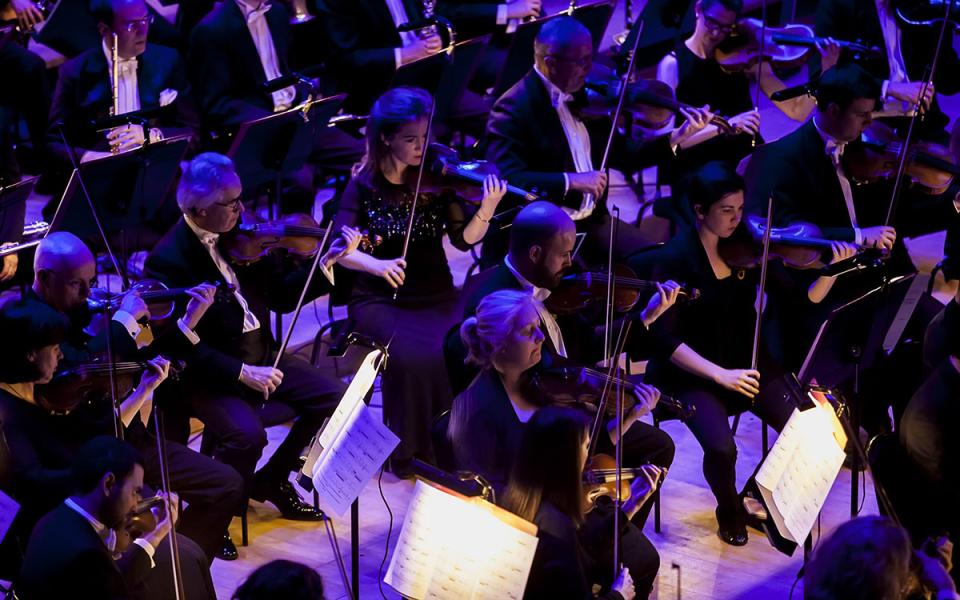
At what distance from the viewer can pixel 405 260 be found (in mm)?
4902

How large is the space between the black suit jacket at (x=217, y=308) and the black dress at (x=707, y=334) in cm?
131

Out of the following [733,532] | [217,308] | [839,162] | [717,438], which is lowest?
[733,532]

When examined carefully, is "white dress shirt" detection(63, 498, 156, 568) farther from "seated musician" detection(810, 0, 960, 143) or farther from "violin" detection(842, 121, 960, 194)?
"seated musician" detection(810, 0, 960, 143)

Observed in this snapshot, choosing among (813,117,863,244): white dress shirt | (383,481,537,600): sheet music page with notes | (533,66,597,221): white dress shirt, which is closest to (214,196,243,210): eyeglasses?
(533,66,597,221): white dress shirt

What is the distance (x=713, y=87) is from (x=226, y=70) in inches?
84.9

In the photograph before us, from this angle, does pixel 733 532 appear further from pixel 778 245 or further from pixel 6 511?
pixel 6 511

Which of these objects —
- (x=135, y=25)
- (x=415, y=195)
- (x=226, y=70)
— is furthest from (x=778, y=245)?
(x=135, y=25)

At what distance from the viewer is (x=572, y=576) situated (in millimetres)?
3170

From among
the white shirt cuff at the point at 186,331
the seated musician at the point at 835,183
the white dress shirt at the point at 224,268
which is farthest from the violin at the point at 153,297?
the seated musician at the point at 835,183

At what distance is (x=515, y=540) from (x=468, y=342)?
95cm

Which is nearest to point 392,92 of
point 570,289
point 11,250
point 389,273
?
point 389,273

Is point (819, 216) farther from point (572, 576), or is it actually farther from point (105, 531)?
point (105, 531)

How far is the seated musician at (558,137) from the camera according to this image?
5.26 meters

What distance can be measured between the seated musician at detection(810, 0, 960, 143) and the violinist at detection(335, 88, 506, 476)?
2210 mm
